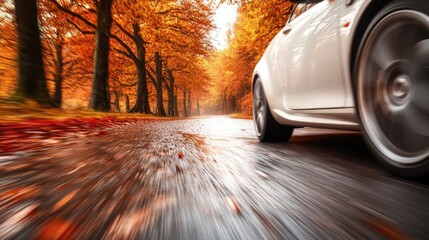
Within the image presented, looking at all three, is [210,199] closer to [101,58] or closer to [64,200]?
[64,200]

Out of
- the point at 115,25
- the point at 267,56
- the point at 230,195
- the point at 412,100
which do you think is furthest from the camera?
the point at 115,25

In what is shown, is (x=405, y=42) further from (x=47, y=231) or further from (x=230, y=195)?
(x=47, y=231)

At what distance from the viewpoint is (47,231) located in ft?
3.92

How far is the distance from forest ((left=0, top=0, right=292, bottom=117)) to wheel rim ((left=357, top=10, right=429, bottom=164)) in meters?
8.18

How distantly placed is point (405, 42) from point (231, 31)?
32983 millimetres

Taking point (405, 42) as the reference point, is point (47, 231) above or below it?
below

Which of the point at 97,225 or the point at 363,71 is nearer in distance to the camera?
the point at 97,225

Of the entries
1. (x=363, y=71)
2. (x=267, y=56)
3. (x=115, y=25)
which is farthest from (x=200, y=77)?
(x=363, y=71)

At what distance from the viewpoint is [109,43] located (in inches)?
619

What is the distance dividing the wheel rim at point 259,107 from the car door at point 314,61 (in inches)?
26.9

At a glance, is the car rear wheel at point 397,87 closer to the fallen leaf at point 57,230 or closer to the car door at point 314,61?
the car door at point 314,61

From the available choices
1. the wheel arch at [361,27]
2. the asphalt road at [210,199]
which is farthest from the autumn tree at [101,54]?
the wheel arch at [361,27]

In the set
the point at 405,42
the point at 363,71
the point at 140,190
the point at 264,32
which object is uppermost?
the point at 264,32

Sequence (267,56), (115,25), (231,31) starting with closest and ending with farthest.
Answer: (267,56), (115,25), (231,31)
